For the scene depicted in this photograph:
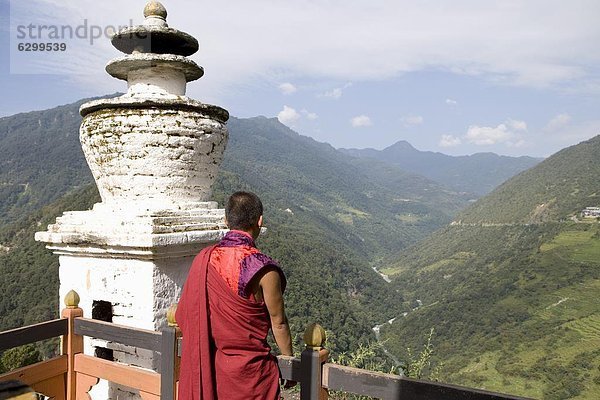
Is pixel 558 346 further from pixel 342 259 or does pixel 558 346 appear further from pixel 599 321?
pixel 342 259

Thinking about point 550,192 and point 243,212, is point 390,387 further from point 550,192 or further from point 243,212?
point 550,192

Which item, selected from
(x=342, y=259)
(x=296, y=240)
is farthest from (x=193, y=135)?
(x=342, y=259)

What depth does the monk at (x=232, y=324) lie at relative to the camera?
2.46 meters

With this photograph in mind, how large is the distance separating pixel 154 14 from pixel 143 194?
1579 millimetres

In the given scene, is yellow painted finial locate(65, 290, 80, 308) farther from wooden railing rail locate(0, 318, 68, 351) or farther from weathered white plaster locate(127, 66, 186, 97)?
weathered white plaster locate(127, 66, 186, 97)

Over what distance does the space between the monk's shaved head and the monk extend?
0.34 ft

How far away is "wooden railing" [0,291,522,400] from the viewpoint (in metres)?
2.43

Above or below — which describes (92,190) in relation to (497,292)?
above

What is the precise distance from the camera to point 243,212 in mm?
2684

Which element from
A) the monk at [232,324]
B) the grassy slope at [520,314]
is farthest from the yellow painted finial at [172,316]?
the grassy slope at [520,314]

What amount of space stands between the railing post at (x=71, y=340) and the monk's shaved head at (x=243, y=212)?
169cm

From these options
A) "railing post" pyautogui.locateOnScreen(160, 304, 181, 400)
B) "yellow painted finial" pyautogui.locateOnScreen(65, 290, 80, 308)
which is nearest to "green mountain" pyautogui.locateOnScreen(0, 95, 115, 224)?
"yellow painted finial" pyautogui.locateOnScreen(65, 290, 80, 308)

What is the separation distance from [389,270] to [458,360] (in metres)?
74.2

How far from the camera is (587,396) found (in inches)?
1689
